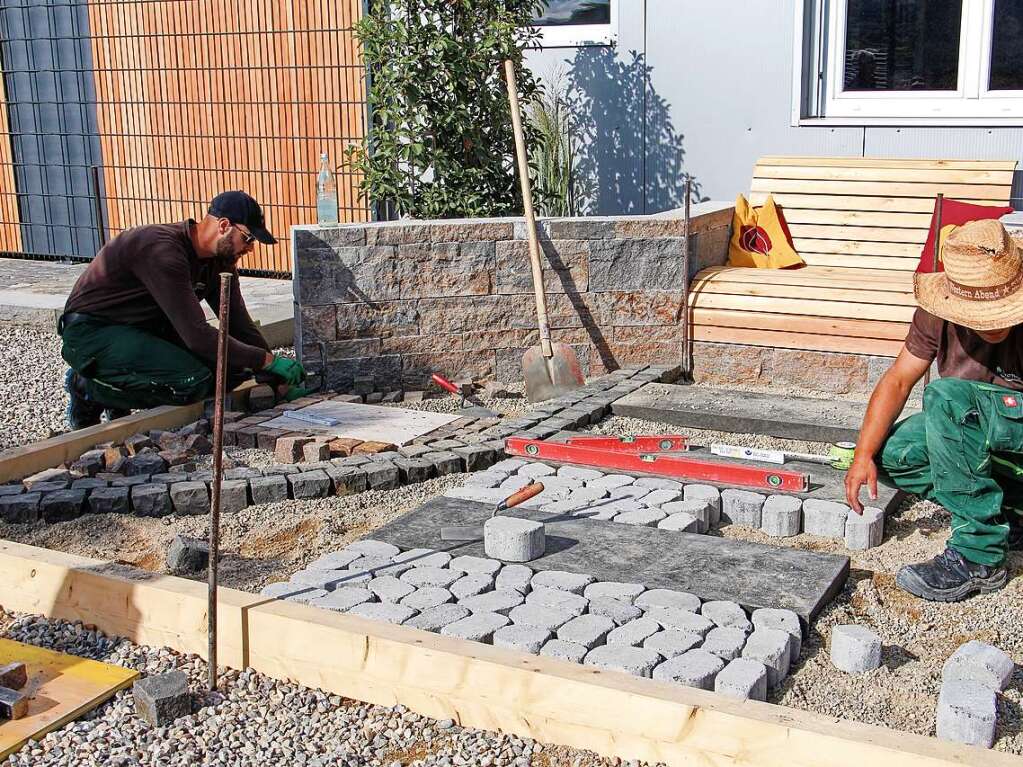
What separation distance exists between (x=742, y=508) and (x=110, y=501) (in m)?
2.65

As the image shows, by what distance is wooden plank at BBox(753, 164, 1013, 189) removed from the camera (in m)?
7.08

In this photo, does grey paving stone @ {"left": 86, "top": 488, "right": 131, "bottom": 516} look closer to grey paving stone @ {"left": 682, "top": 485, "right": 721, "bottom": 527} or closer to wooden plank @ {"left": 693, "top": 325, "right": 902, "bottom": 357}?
grey paving stone @ {"left": 682, "top": 485, "right": 721, "bottom": 527}

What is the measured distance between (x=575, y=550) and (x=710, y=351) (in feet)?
9.93

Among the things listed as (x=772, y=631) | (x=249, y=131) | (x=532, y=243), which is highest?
(x=249, y=131)

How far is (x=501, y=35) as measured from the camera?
7.55m

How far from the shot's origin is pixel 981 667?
3143mm

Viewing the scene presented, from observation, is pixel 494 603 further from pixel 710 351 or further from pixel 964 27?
pixel 964 27

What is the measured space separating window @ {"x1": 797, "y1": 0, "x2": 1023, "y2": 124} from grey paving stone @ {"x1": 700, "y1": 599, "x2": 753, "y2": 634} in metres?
5.08

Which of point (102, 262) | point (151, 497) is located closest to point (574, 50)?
point (102, 262)

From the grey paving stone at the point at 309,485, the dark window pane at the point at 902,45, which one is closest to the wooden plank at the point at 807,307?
the dark window pane at the point at 902,45

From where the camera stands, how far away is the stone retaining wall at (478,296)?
6617 mm

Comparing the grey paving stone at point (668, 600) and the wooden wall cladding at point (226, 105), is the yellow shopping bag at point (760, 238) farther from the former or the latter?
the grey paving stone at point (668, 600)

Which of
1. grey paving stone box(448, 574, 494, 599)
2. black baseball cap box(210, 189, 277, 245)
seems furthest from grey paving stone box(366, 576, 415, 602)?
black baseball cap box(210, 189, 277, 245)

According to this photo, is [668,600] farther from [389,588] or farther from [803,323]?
[803,323]
